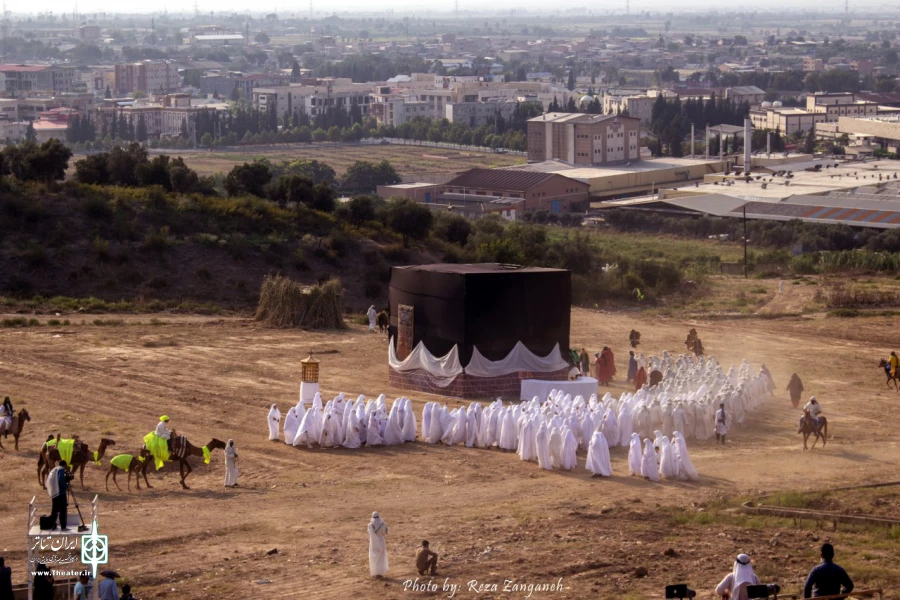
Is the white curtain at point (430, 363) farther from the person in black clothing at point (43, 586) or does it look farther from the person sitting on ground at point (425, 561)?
the person in black clothing at point (43, 586)

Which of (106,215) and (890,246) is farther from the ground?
(106,215)

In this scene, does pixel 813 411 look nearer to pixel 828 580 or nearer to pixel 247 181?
pixel 828 580

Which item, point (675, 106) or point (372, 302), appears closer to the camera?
point (372, 302)

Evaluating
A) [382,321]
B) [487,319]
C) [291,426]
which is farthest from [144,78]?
[291,426]

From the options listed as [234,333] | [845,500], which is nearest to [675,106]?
[234,333]

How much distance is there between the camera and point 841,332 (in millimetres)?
29297

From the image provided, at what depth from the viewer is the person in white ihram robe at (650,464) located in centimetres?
1745

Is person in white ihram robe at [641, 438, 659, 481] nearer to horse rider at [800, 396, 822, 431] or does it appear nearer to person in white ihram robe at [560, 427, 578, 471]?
person in white ihram robe at [560, 427, 578, 471]

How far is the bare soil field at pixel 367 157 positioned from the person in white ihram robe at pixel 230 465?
6225cm

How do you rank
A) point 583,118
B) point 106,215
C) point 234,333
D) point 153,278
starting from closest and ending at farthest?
point 234,333, point 153,278, point 106,215, point 583,118

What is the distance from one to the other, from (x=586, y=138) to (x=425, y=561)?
67.1m

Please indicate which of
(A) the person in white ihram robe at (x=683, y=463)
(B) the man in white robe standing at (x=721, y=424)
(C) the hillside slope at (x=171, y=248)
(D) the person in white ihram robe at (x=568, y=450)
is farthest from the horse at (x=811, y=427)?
(C) the hillside slope at (x=171, y=248)

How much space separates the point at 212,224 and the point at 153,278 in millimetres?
4351

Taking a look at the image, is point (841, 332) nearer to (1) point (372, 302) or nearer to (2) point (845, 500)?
(1) point (372, 302)
